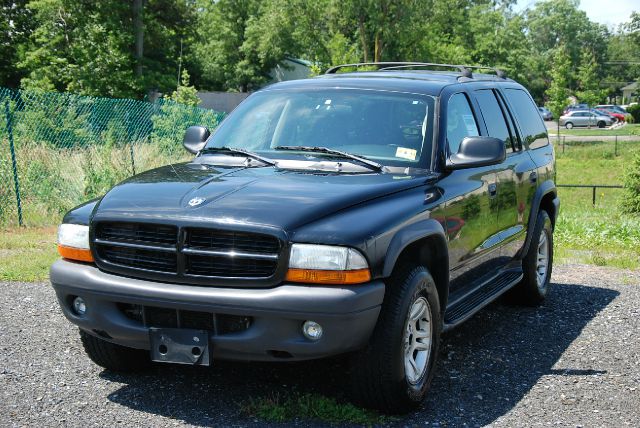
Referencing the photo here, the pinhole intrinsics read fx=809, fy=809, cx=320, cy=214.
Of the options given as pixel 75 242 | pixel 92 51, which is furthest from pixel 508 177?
pixel 92 51

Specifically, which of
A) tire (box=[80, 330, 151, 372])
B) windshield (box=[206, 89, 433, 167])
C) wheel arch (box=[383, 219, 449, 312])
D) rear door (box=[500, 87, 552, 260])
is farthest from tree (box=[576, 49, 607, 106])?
tire (box=[80, 330, 151, 372])

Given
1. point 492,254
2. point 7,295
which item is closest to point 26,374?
point 7,295

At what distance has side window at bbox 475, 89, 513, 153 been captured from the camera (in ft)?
20.5

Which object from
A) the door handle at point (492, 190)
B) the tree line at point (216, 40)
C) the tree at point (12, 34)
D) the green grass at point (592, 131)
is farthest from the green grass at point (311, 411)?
the green grass at point (592, 131)

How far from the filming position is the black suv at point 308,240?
157 inches

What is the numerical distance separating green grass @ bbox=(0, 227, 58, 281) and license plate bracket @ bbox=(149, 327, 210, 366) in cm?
417

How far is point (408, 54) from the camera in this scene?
154 ft

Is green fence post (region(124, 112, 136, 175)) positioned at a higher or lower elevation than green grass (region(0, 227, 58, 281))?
higher

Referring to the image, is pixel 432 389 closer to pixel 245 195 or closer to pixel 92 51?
pixel 245 195

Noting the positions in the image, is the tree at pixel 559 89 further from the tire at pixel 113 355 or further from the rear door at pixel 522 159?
the tire at pixel 113 355

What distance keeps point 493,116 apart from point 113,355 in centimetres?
343

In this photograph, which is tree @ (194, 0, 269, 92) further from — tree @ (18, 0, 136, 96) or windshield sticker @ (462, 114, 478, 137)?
windshield sticker @ (462, 114, 478, 137)

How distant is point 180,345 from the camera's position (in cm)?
415

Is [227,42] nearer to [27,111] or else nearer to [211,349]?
[27,111]
